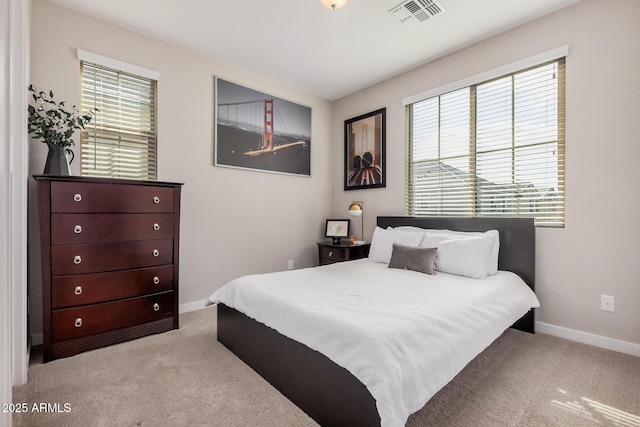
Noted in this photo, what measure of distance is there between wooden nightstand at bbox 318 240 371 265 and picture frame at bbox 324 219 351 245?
0.16 m

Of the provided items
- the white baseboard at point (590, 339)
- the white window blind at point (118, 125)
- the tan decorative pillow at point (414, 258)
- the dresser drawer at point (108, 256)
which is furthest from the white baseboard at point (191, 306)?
the white baseboard at point (590, 339)

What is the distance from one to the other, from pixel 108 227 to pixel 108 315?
2.21 ft

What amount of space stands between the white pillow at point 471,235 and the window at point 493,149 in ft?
0.95

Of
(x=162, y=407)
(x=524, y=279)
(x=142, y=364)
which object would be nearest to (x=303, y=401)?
(x=162, y=407)

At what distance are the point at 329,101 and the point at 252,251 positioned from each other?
99.3 inches

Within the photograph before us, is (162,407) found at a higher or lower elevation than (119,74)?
lower

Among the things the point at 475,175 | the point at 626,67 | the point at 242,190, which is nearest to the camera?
the point at 626,67

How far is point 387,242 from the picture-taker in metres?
3.19

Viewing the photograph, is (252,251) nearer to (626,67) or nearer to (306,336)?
(306,336)

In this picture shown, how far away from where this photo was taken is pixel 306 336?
1574 mm

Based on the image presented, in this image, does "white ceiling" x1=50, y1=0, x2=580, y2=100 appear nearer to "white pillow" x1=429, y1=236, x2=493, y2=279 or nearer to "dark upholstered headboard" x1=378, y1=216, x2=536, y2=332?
"dark upholstered headboard" x1=378, y1=216, x2=536, y2=332

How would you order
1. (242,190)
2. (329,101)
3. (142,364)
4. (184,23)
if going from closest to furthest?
(142,364) < (184,23) < (242,190) < (329,101)

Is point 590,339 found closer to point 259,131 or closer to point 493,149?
point 493,149

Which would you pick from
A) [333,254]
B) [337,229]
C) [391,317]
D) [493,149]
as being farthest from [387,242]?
[391,317]
